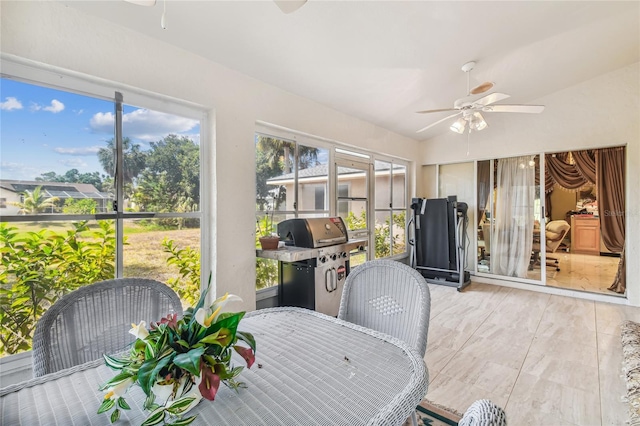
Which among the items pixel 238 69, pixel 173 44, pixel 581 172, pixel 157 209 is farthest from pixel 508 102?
pixel 157 209

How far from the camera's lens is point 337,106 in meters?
3.67

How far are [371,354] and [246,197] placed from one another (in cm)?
202

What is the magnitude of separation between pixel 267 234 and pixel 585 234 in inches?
315

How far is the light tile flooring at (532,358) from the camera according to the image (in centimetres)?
190

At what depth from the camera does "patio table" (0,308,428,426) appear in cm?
78

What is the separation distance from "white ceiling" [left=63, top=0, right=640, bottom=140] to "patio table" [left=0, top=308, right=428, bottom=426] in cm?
210

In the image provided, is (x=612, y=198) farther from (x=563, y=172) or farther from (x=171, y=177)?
(x=171, y=177)

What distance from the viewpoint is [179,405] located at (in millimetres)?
721

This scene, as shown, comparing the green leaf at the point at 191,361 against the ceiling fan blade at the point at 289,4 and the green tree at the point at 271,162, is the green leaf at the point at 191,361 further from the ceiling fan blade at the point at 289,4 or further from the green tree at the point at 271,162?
the green tree at the point at 271,162

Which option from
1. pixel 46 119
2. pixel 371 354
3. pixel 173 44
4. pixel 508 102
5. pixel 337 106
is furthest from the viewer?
pixel 508 102

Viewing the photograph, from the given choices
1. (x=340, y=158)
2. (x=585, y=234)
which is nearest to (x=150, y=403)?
(x=340, y=158)

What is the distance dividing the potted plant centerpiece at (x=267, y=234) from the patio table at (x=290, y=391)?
1700 millimetres

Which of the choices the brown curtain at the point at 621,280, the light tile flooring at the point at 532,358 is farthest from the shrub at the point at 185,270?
the brown curtain at the point at 621,280

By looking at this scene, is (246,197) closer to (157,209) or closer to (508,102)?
(157,209)
